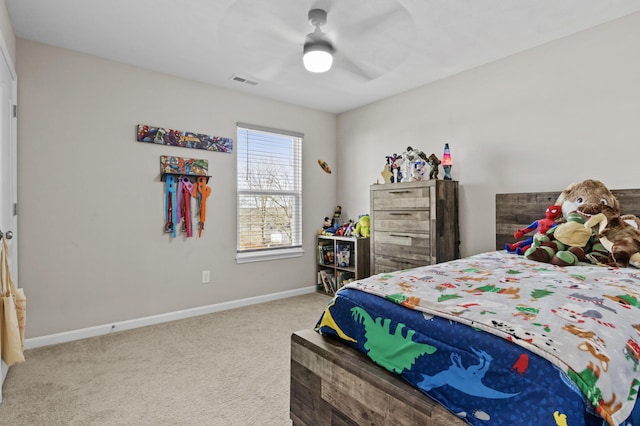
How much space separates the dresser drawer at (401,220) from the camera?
121 inches

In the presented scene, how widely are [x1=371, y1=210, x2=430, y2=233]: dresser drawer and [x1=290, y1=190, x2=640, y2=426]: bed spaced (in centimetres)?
130

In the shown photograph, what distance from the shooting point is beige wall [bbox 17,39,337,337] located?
2711 millimetres

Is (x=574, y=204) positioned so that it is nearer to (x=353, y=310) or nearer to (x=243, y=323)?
(x=353, y=310)

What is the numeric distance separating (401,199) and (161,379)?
238cm

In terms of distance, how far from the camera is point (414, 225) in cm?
313

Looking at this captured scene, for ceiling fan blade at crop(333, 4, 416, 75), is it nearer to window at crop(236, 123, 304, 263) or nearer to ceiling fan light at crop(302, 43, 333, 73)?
ceiling fan light at crop(302, 43, 333, 73)

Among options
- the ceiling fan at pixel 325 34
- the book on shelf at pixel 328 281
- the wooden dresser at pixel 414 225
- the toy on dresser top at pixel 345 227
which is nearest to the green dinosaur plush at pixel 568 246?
the wooden dresser at pixel 414 225

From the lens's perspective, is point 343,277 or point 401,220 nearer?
point 401,220

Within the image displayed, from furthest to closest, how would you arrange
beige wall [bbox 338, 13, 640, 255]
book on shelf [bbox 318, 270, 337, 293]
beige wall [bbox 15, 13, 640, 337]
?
book on shelf [bbox 318, 270, 337, 293], beige wall [bbox 15, 13, 640, 337], beige wall [bbox 338, 13, 640, 255]

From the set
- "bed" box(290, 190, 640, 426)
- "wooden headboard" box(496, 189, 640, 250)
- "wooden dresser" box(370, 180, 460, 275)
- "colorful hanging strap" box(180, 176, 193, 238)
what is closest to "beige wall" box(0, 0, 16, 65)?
"colorful hanging strap" box(180, 176, 193, 238)

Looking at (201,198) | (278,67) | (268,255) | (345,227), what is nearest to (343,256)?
(345,227)

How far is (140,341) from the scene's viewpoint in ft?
9.18

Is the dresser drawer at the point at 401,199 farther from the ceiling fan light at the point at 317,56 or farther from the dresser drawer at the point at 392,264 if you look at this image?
the ceiling fan light at the point at 317,56

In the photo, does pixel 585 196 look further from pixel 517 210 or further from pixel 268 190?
pixel 268 190
